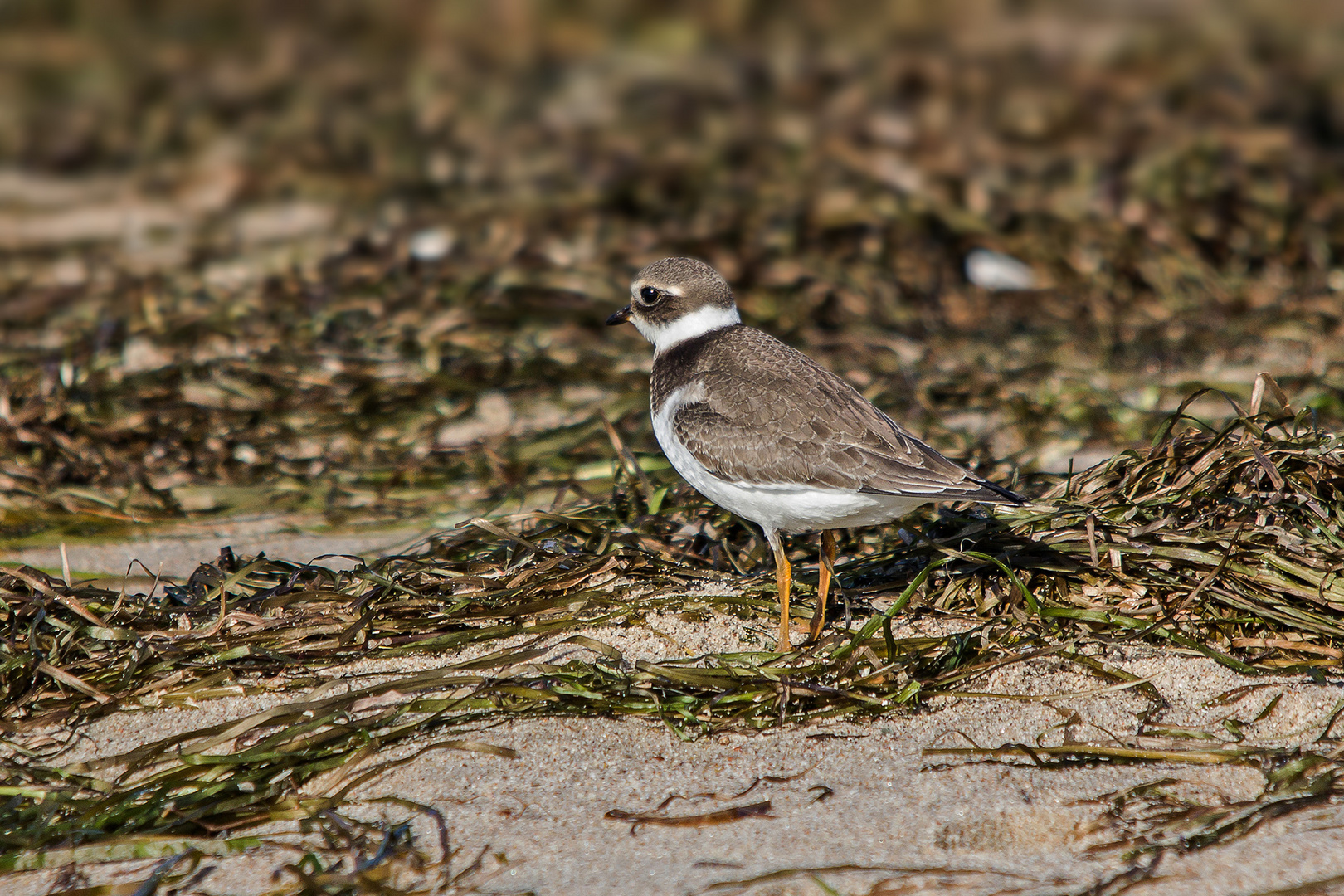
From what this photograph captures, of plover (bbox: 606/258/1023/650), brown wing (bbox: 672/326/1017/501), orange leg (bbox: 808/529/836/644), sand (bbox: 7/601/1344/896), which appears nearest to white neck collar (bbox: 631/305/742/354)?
plover (bbox: 606/258/1023/650)

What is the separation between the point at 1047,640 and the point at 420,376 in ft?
12.2

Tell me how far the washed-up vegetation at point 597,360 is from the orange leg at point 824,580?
85 mm

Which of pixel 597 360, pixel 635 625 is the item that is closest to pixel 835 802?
pixel 635 625

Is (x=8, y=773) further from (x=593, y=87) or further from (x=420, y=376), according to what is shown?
(x=593, y=87)

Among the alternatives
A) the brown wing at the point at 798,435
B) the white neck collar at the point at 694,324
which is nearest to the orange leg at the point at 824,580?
the brown wing at the point at 798,435

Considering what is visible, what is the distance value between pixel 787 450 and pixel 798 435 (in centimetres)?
7

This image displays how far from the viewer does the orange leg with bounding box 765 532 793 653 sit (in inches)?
151

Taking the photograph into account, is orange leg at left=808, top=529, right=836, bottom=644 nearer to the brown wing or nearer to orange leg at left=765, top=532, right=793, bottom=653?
orange leg at left=765, top=532, right=793, bottom=653

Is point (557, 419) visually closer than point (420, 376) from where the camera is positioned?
Yes

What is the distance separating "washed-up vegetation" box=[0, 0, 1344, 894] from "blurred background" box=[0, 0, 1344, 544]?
4 cm

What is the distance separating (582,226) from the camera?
8234 mm

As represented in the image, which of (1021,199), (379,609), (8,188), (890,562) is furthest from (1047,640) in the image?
(8,188)

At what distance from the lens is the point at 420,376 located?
6398mm

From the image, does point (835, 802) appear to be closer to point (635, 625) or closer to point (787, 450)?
point (635, 625)
